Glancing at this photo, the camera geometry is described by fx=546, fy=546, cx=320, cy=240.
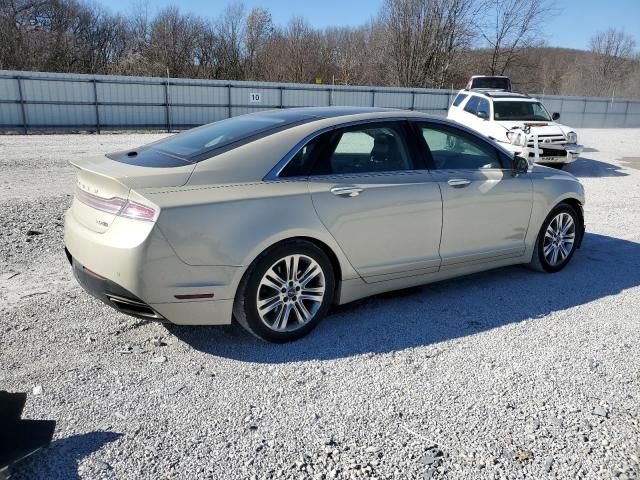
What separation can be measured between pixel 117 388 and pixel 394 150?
2684mm

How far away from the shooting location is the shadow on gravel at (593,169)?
1367 cm

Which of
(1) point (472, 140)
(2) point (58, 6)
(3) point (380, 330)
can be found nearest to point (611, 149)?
(1) point (472, 140)

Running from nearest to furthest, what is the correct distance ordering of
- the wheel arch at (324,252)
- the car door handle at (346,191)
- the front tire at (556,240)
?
1. the wheel arch at (324,252)
2. the car door handle at (346,191)
3. the front tire at (556,240)

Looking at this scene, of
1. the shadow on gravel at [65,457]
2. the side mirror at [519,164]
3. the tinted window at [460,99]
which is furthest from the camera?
the tinted window at [460,99]

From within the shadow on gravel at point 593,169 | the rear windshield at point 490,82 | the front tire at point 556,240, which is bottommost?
the shadow on gravel at point 593,169

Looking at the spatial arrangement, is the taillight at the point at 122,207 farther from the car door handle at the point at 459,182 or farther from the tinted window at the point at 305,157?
the car door handle at the point at 459,182

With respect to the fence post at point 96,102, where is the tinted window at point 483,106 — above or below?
above

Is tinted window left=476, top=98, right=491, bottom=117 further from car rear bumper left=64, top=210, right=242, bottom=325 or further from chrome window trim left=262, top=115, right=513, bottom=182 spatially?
car rear bumper left=64, top=210, right=242, bottom=325

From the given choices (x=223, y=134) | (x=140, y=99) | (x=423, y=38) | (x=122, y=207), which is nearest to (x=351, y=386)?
(x=122, y=207)

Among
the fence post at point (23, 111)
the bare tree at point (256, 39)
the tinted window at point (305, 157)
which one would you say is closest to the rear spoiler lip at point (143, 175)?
the tinted window at point (305, 157)

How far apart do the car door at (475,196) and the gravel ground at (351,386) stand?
17.1 inches

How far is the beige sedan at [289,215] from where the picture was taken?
3.36 metres

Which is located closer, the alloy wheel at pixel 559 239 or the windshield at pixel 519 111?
the alloy wheel at pixel 559 239

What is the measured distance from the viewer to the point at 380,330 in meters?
4.12
